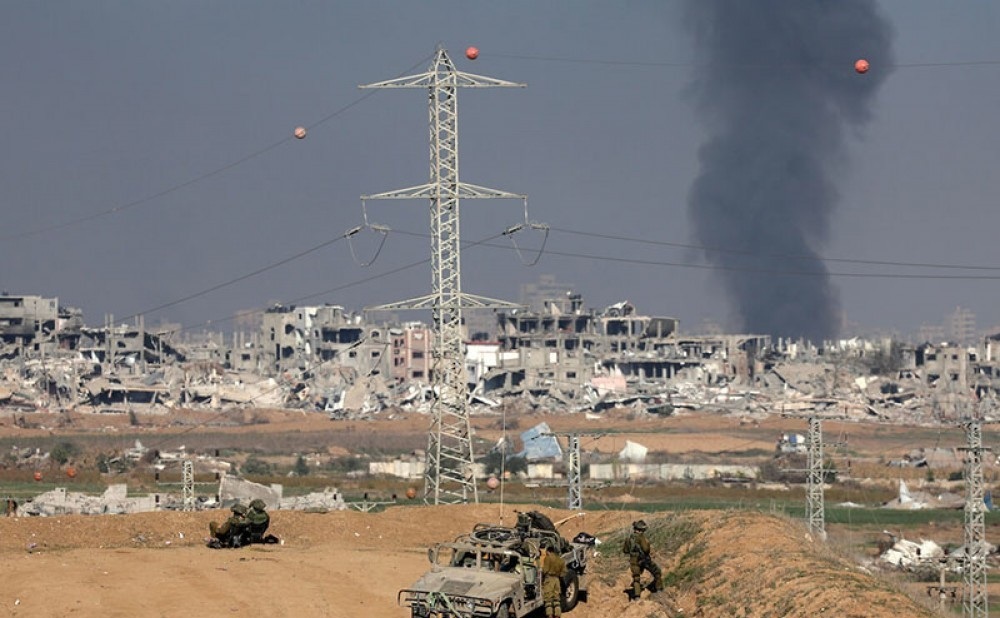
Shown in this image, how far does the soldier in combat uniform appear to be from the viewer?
28.6m

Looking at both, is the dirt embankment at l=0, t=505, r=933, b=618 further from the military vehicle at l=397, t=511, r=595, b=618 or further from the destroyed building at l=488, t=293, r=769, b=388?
the destroyed building at l=488, t=293, r=769, b=388

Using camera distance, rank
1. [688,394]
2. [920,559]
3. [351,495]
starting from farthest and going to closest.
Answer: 1. [688,394]
2. [351,495]
3. [920,559]

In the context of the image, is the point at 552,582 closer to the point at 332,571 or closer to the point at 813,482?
the point at 332,571

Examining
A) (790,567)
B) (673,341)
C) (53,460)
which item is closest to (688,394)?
(673,341)

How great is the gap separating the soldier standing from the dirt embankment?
1.77 metres

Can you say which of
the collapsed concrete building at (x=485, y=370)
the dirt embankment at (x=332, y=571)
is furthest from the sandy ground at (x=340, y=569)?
the collapsed concrete building at (x=485, y=370)

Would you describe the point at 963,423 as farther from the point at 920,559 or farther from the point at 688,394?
→ the point at 688,394

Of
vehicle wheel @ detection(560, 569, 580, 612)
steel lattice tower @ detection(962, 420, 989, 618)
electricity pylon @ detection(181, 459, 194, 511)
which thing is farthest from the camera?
electricity pylon @ detection(181, 459, 194, 511)

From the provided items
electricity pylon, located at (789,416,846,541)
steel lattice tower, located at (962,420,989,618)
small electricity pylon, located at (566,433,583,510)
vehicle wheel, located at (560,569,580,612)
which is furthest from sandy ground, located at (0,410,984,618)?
steel lattice tower, located at (962,420,989,618)

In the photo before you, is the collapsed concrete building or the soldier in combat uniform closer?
the soldier in combat uniform

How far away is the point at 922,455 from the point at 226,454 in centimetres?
4954

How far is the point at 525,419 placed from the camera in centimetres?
14488

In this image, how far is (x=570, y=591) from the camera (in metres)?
28.3

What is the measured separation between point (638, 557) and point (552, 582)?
104 inches
